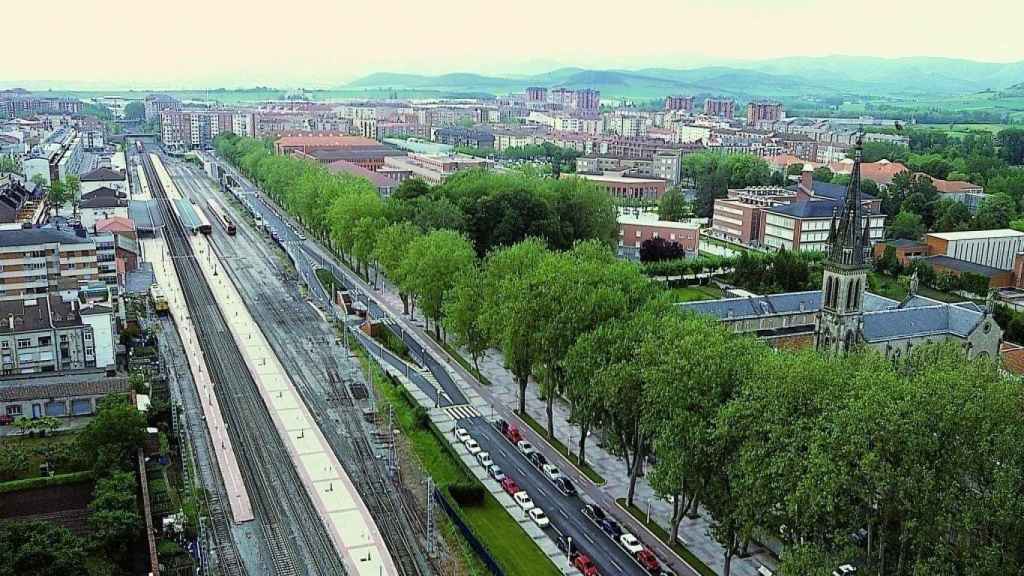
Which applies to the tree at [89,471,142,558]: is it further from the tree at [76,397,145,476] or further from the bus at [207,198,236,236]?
the bus at [207,198,236,236]

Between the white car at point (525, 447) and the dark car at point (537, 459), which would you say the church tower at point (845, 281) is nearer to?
the dark car at point (537, 459)

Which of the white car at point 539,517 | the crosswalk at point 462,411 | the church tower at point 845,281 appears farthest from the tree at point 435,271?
the church tower at point 845,281

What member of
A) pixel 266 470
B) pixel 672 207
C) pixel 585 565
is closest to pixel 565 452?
pixel 585 565

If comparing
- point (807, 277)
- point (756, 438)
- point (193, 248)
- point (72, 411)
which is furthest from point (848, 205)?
point (193, 248)

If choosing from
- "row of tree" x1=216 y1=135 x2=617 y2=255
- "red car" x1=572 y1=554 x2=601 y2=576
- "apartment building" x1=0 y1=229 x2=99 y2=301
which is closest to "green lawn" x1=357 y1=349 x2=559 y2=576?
"red car" x1=572 y1=554 x2=601 y2=576

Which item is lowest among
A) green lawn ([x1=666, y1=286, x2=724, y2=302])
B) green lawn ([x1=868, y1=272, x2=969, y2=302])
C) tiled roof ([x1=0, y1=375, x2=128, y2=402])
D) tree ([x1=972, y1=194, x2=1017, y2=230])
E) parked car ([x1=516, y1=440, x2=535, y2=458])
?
parked car ([x1=516, y1=440, x2=535, y2=458])
